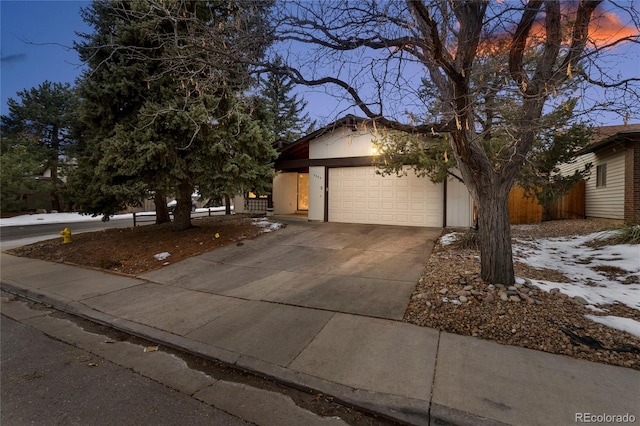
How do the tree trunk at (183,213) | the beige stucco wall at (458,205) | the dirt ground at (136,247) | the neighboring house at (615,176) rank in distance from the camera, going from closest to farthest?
the dirt ground at (136,247)
the tree trunk at (183,213)
the beige stucco wall at (458,205)
the neighboring house at (615,176)

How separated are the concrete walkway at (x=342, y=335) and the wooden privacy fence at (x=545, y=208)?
371 inches

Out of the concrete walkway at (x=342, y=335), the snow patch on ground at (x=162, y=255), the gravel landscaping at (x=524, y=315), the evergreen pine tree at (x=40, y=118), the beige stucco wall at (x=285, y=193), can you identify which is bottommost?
the concrete walkway at (x=342, y=335)

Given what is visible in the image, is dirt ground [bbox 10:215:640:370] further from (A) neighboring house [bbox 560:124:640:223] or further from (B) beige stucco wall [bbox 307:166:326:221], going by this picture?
(A) neighboring house [bbox 560:124:640:223]

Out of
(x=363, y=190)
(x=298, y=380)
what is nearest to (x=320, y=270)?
(x=298, y=380)

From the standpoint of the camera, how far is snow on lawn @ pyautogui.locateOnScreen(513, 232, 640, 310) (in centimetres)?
456

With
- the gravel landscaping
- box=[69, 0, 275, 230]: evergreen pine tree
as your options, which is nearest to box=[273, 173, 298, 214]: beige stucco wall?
box=[69, 0, 275, 230]: evergreen pine tree

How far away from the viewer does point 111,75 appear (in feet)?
26.9

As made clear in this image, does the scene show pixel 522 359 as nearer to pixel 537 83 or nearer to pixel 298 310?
pixel 298 310

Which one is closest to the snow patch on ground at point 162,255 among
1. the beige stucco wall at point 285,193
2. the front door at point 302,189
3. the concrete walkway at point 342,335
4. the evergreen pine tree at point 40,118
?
the concrete walkway at point 342,335

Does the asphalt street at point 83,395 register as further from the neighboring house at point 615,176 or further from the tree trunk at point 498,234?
the neighboring house at point 615,176

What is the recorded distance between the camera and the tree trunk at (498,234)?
467cm

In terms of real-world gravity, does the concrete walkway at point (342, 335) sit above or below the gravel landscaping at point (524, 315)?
below

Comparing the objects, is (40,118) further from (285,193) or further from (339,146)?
(339,146)

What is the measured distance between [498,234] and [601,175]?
13.6 m
